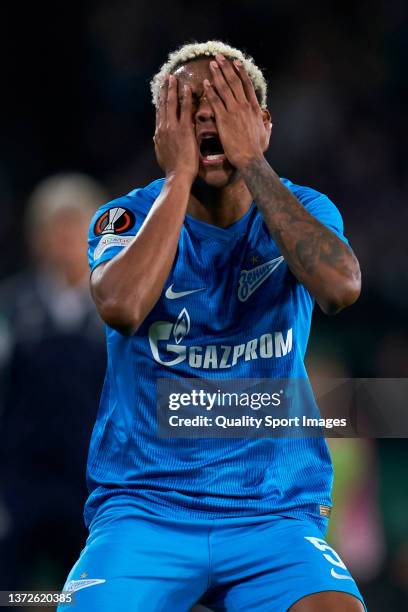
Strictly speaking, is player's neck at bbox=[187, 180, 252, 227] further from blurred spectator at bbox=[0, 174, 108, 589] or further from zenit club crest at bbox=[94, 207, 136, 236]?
blurred spectator at bbox=[0, 174, 108, 589]

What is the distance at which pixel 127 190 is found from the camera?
29.6 feet

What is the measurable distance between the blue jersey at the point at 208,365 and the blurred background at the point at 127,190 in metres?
1.78

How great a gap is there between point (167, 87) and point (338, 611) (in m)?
1.70

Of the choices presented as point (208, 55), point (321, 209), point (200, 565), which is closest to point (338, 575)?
point (200, 565)

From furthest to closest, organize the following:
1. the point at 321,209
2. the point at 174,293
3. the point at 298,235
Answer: the point at 321,209, the point at 174,293, the point at 298,235

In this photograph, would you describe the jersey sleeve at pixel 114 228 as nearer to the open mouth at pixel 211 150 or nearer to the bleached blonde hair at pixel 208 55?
the open mouth at pixel 211 150

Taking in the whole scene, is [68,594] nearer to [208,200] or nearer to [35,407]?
[208,200]

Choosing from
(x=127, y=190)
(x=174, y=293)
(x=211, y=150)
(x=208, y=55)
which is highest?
(x=127, y=190)

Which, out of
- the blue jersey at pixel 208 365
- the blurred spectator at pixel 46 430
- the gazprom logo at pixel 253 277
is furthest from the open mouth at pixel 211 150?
the blurred spectator at pixel 46 430

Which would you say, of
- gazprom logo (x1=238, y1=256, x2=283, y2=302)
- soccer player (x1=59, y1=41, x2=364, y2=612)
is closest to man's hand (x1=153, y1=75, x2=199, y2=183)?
soccer player (x1=59, y1=41, x2=364, y2=612)

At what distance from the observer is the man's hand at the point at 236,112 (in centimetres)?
313

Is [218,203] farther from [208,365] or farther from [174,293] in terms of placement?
[208,365]

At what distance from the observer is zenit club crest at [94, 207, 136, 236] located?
10.3 feet

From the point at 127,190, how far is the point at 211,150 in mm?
5836
